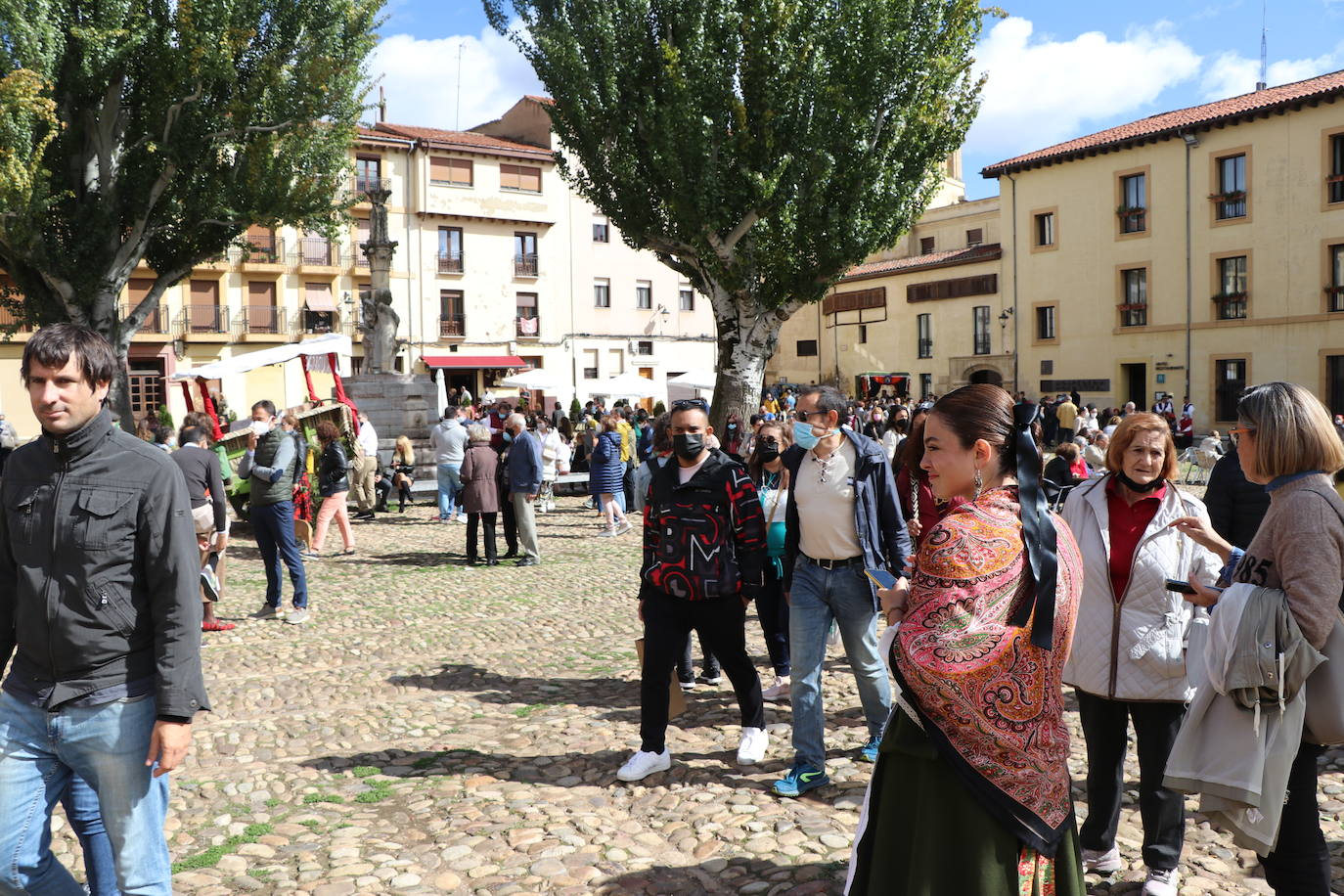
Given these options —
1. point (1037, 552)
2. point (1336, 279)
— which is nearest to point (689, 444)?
point (1037, 552)

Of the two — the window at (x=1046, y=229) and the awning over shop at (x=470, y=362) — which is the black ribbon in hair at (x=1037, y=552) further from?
the awning over shop at (x=470, y=362)

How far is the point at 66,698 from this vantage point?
2643mm

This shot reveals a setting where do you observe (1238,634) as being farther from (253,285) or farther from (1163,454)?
(253,285)

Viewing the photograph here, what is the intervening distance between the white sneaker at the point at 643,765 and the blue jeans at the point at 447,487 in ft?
35.4

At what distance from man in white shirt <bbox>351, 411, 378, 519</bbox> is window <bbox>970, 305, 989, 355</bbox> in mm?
29823

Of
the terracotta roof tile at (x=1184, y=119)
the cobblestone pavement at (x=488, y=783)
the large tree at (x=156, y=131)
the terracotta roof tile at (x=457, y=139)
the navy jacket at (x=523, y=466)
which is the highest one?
the terracotta roof tile at (x=457, y=139)

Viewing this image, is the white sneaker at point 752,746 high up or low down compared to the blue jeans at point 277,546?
down

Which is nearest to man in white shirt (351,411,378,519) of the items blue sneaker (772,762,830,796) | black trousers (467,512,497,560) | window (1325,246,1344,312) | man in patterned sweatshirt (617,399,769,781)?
black trousers (467,512,497,560)

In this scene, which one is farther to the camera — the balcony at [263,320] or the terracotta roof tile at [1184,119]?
the balcony at [263,320]

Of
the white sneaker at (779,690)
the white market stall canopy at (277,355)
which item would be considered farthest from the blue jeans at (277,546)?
the white market stall canopy at (277,355)

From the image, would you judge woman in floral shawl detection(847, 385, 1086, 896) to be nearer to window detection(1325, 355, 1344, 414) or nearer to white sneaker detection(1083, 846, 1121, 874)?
white sneaker detection(1083, 846, 1121, 874)

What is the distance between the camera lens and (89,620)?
8.71 feet

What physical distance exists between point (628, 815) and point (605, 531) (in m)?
10.3

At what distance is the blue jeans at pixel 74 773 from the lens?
2662 mm
